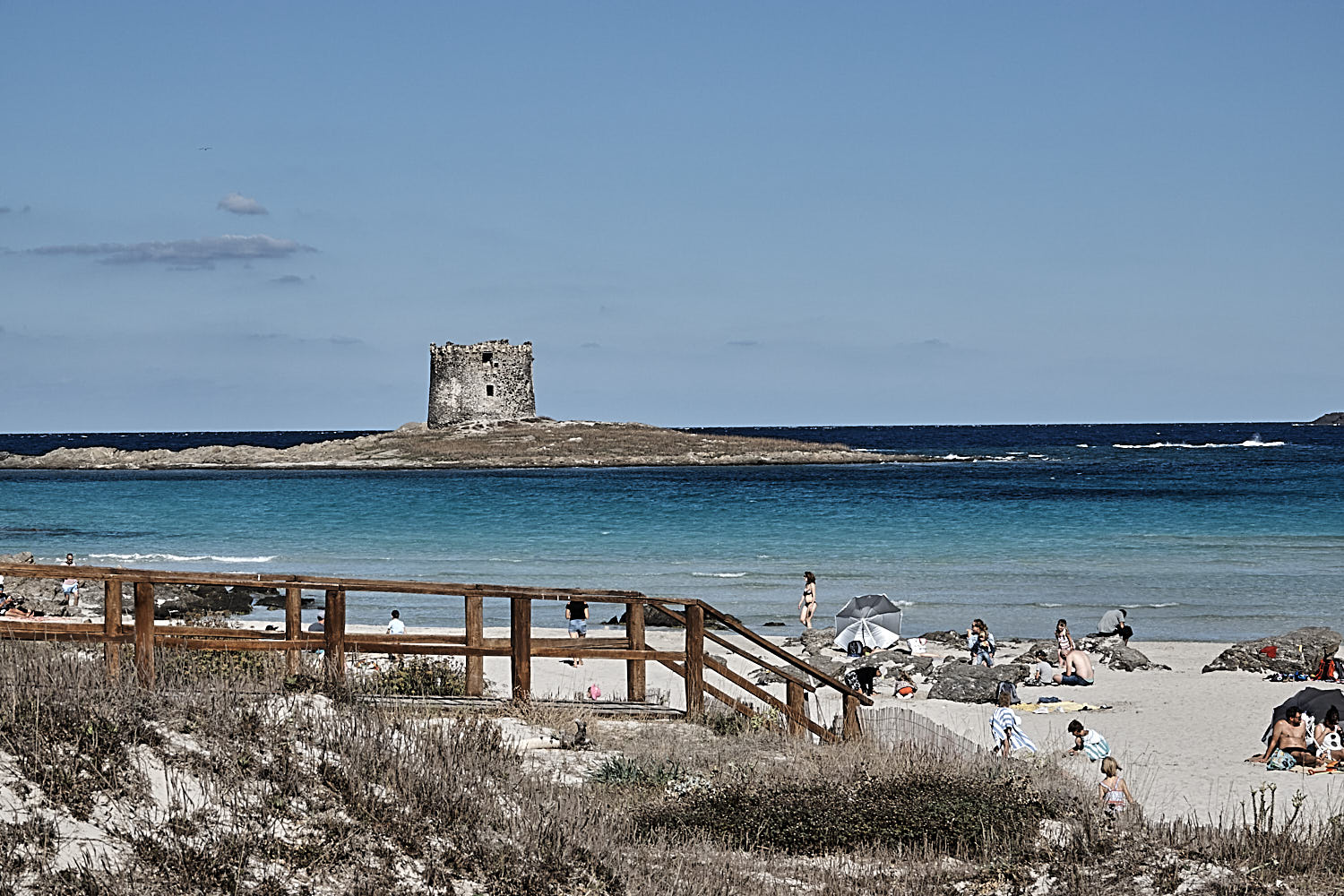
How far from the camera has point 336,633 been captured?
1111 cm

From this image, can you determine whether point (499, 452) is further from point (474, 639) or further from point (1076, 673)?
point (474, 639)

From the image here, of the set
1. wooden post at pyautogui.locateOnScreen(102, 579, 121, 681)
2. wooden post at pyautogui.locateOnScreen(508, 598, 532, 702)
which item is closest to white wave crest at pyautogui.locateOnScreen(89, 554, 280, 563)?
wooden post at pyautogui.locateOnScreen(102, 579, 121, 681)

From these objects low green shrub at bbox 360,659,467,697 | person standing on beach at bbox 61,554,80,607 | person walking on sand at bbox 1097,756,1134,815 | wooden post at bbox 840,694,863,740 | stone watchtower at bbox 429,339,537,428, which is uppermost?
stone watchtower at bbox 429,339,537,428

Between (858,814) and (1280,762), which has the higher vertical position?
(858,814)

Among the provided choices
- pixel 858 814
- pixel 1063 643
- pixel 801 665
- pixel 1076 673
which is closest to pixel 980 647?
pixel 1063 643

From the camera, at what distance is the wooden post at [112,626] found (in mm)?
10086

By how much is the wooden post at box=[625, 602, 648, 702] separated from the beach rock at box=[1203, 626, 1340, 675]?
38.5ft

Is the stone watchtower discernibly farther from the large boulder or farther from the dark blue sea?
the large boulder

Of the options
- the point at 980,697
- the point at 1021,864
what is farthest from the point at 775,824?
the point at 980,697

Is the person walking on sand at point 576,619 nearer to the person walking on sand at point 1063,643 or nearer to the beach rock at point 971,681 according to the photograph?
the beach rock at point 971,681

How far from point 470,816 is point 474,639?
4075mm

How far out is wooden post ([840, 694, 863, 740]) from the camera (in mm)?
12234

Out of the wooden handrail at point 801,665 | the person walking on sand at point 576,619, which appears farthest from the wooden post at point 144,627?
the person walking on sand at point 576,619

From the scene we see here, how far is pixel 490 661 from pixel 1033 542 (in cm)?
2711
